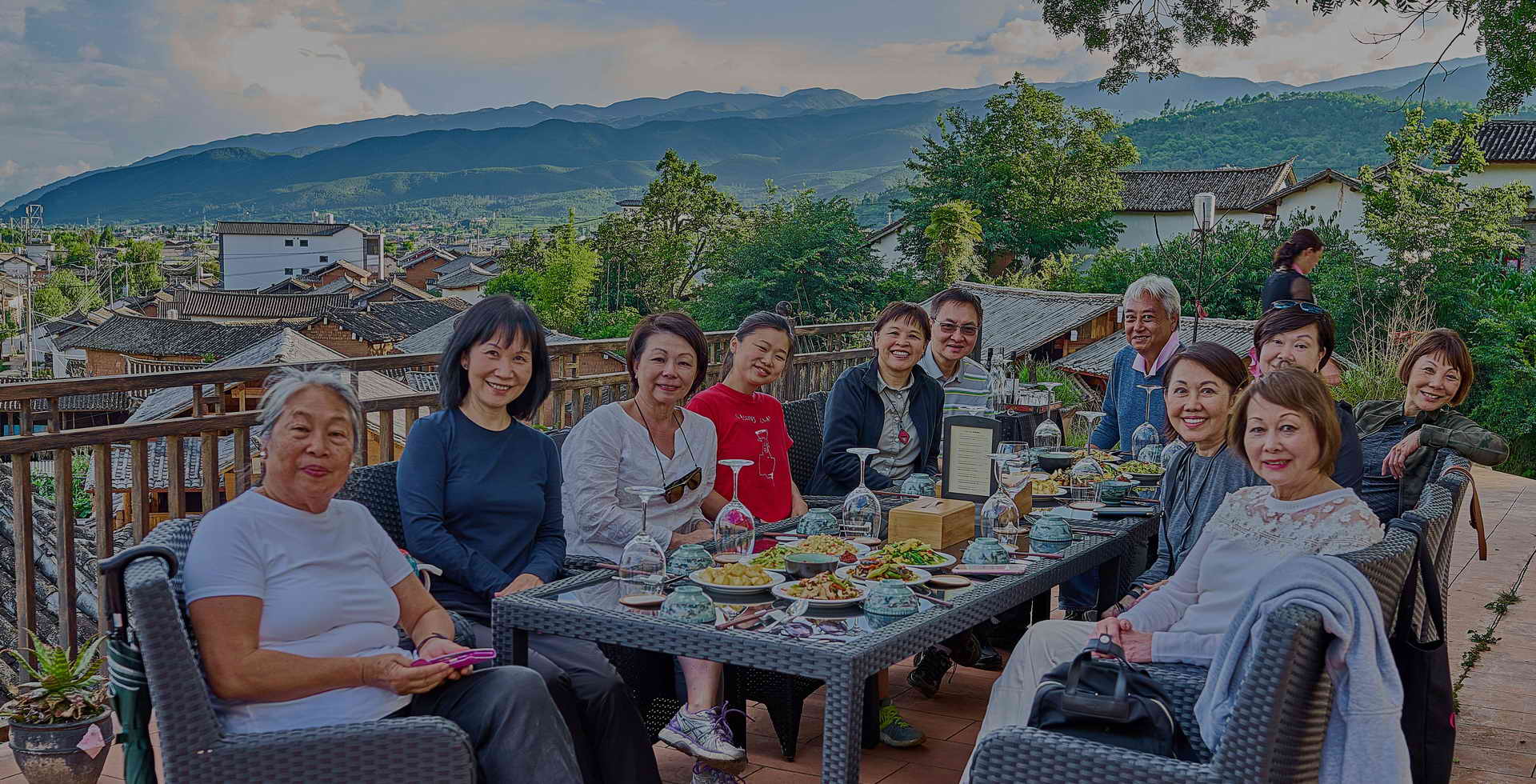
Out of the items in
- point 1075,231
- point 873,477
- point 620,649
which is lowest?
point 620,649

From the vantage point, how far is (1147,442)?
171 inches

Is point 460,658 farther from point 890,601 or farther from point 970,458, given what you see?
point 970,458

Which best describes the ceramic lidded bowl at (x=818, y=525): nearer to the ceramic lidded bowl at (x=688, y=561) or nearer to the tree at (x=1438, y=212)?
the ceramic lidded bowl at (x=688, y=561)

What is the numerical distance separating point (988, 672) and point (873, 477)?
2.47 feet

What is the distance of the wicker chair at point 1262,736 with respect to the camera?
5.98ft

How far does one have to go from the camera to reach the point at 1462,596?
17.9 feet

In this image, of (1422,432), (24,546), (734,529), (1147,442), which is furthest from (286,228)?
(734,529)

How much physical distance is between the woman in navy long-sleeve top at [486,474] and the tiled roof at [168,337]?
5663 centimetres

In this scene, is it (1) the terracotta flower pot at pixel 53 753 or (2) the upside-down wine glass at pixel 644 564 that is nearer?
(2) the upside-down wine glass at pixel 644 564

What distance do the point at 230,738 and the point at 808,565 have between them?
1.15 meters

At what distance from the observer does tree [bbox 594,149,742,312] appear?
6134 cm

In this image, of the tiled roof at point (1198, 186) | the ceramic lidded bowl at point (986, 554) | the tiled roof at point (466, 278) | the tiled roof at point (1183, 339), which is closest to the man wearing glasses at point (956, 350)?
the ceramic lidded bowl at point (986, 554)

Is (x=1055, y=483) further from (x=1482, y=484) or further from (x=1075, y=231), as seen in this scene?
(x=1075, y=231)

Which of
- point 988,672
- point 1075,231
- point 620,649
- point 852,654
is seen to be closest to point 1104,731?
point 852,654
